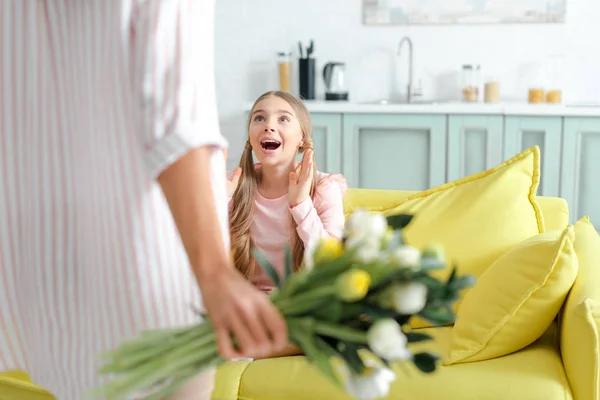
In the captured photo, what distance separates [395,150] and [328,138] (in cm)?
39

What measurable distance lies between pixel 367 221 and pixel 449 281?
0.09m

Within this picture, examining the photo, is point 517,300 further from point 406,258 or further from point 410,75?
point 410,75

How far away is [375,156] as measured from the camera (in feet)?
15.0

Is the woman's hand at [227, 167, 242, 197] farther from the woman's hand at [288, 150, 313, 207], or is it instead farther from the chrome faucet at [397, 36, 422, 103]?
the chrome faucet at [397, 36, 422, 103]

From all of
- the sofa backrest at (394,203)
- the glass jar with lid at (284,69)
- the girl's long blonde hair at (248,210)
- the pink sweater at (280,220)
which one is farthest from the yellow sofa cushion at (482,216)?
the glass jar with lid at (284,69)

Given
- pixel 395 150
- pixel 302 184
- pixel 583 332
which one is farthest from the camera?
pixel 395 150

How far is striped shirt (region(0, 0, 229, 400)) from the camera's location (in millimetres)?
766

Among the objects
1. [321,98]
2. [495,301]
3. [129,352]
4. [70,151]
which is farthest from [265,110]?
[321,98]

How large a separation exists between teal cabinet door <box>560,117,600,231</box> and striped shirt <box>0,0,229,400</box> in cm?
379

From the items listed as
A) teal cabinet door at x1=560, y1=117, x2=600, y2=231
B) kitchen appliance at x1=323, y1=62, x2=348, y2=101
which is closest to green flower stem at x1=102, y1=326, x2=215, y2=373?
teal cabinet door at x1=560, y1=117, x2=600, y2=231

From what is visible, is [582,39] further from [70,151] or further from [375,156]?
[70,151]

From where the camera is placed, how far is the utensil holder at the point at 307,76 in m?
4.94

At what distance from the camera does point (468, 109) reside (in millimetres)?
4371

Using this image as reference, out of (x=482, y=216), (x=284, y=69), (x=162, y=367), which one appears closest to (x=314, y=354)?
(x=162, y=367)
